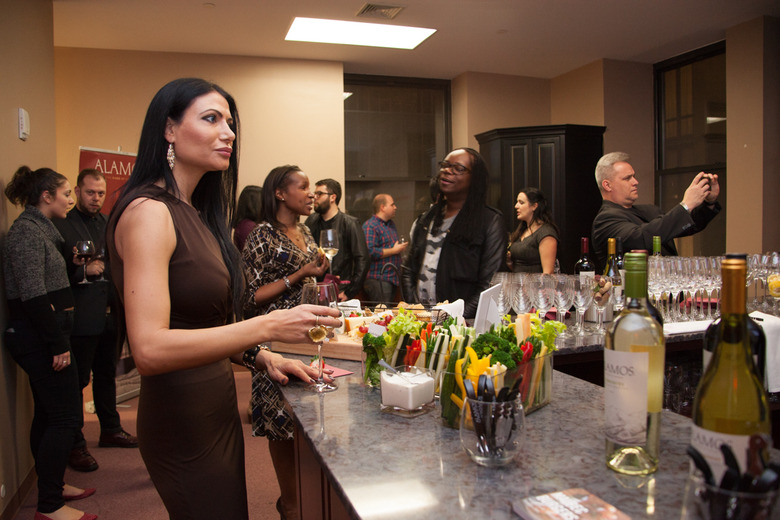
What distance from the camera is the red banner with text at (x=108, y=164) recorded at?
4441 millimetres

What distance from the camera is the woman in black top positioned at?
2.68m

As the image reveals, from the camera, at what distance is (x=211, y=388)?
54.6 inches

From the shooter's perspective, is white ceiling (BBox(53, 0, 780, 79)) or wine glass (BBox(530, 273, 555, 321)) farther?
white ceiling (BBox(53, 0, 780, 79))

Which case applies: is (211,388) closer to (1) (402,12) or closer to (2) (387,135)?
(1) (402,12)

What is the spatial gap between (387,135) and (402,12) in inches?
88.1

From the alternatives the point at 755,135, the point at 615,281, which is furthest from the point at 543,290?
the point at 755,135

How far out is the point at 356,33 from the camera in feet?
18.9

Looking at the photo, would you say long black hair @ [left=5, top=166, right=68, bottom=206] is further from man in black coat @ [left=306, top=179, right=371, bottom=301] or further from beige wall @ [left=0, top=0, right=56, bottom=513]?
man in black coat @ [left=306, top=179, right=371, bottom=301]

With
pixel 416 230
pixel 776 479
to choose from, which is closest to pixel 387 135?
pixel 416 230

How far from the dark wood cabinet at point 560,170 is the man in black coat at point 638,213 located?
106 inches

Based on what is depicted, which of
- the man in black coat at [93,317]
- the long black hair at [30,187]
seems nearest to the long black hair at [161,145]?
the long black hair at [30,187]

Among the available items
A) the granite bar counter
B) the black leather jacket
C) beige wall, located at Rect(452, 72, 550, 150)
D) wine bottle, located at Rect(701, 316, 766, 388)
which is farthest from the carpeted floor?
beige wall, located at Rect(452, 72, 550, 150)

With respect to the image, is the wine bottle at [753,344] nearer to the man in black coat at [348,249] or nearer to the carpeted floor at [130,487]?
the carpeted floor at [130,487]

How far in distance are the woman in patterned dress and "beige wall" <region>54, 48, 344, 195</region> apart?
3.78 metres
